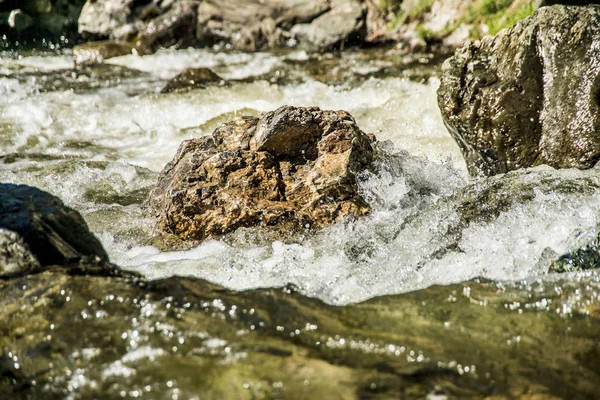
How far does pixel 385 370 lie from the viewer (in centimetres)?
207

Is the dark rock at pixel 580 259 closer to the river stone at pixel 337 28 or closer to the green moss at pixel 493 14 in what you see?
the green moss at pixel 493 14

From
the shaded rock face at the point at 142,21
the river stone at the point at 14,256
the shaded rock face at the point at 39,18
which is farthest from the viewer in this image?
the shaded rock face at the point at 39,18

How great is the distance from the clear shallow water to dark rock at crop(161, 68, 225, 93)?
0.87 ft

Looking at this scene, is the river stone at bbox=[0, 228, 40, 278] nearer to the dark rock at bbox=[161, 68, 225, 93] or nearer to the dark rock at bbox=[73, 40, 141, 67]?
the dark rock at bbox=[161, 68, 225, 93]

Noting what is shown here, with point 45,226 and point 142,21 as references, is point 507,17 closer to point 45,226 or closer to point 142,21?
point 142,21

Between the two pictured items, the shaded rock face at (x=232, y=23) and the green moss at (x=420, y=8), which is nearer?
the green moss at (x=420, y=8)

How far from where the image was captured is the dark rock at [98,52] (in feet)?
Result: 36.5

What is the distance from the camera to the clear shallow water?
9.95ft

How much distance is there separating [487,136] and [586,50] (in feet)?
2.95

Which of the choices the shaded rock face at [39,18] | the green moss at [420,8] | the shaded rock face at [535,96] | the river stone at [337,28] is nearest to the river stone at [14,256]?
the shaded rock face at [535,96]

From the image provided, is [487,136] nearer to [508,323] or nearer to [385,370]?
[508,323]

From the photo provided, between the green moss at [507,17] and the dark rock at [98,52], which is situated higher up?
the green moss at [507,17]

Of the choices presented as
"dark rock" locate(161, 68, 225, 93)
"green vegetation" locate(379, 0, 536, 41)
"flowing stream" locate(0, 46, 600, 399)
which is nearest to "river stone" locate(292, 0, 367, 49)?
"green vegetation" locate(379, 0, 536, 41)

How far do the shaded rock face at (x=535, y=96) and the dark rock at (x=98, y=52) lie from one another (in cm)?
891
